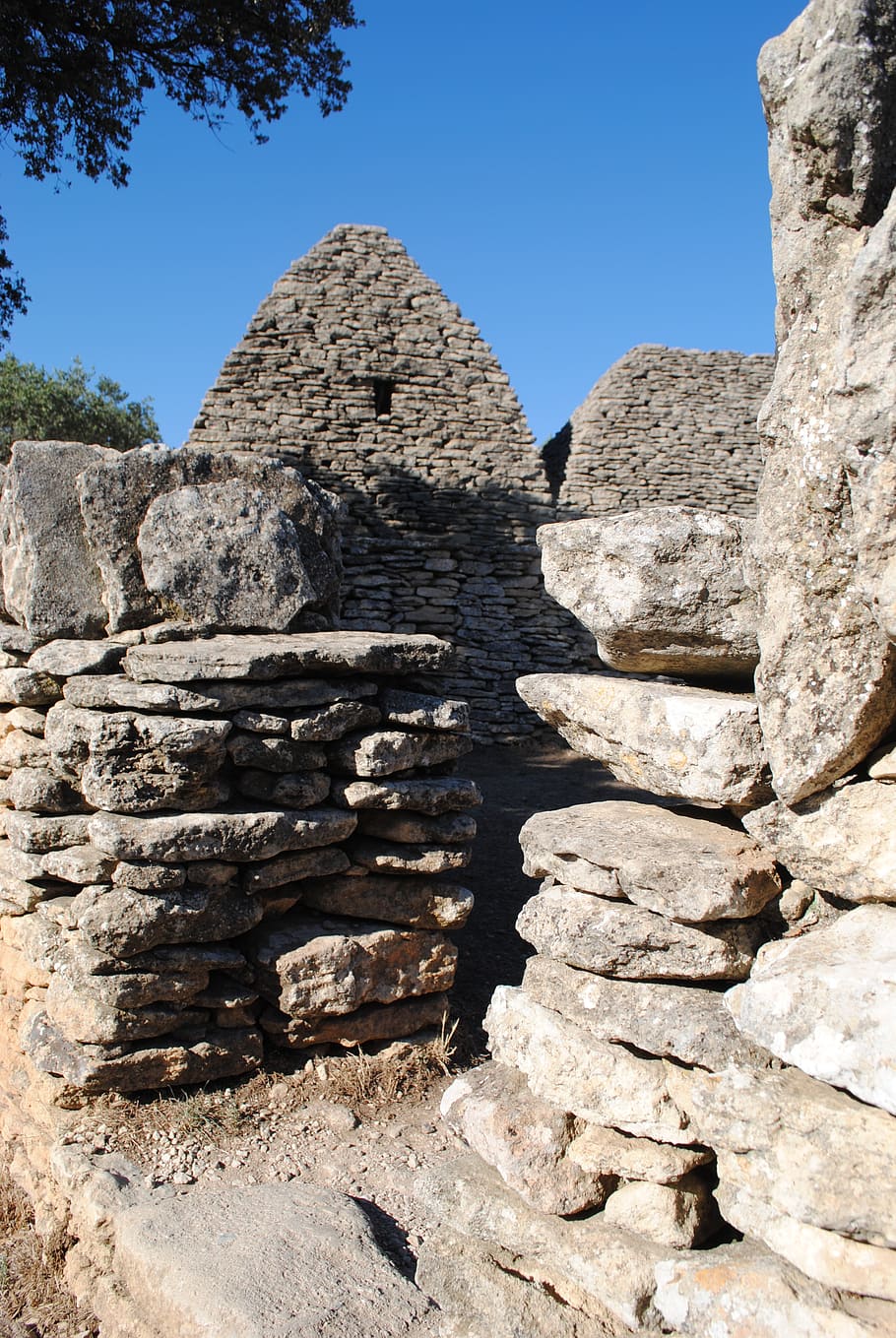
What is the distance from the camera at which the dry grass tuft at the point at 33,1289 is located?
2719 millimetres

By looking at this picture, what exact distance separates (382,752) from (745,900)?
183 centimetres

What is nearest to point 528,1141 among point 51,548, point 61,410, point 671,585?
point 671,585

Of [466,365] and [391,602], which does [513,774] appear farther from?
[466,365]

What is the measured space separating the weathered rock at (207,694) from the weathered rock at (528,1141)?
63.2 inches

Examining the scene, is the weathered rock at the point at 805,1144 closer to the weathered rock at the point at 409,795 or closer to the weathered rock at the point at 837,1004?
the weathered rock at the point at 837,1004

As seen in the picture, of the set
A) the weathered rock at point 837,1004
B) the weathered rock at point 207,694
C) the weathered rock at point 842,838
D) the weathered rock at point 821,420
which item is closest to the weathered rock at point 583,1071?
the weathered rock at point 837,1004

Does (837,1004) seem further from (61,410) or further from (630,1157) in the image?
(61,410)

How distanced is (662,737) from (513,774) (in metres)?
8.47

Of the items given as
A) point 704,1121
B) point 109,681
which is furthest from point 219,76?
point 704,1121

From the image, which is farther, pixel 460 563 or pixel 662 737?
pixel 460 563

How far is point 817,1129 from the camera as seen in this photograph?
1.57 meters

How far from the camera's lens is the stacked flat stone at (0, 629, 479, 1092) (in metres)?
3.31

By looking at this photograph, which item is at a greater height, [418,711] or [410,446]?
[410,446]

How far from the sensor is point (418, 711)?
3701mm
